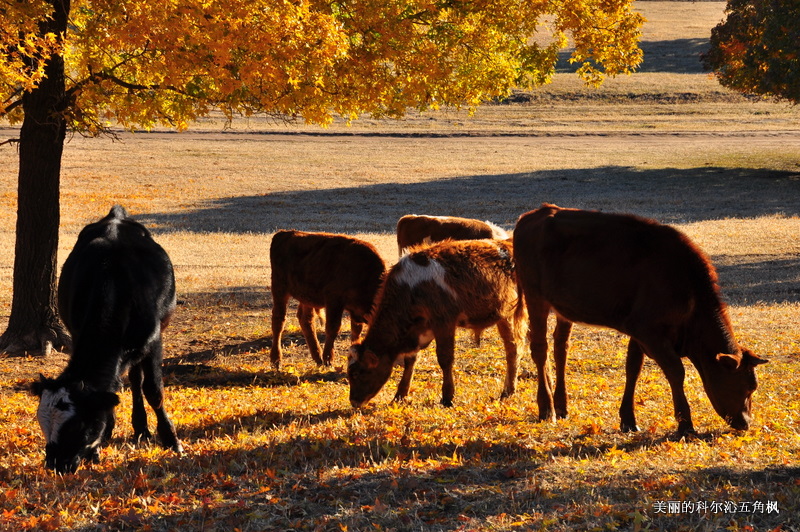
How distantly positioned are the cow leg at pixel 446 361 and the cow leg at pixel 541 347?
2.84 feet

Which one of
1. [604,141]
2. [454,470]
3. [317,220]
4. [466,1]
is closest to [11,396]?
[454,470]

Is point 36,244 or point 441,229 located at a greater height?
point 441,229

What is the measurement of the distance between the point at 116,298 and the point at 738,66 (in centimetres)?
3486

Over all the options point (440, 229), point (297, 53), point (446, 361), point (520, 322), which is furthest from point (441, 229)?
point (446, 361)

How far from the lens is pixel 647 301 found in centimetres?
717

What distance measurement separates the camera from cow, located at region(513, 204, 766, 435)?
7.13 m

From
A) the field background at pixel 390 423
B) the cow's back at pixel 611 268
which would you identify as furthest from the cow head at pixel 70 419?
the cow's back at pixel 611 268

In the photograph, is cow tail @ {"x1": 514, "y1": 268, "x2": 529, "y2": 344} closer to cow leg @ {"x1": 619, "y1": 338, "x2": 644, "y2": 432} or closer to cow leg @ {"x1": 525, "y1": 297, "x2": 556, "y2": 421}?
cow leg @ {"x1": 525, "y1": 297, "x2": 556, "y2": 421}

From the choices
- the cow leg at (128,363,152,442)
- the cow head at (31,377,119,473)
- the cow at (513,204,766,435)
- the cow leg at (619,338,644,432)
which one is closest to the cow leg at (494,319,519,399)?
the cow at (513,204,766,435)

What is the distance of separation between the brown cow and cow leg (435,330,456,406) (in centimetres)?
243

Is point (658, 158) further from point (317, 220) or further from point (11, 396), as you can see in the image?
point (11, 396)

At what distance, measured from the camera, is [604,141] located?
163 feet

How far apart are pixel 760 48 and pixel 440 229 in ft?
75.5

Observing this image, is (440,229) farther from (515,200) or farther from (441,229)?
(515,200)
